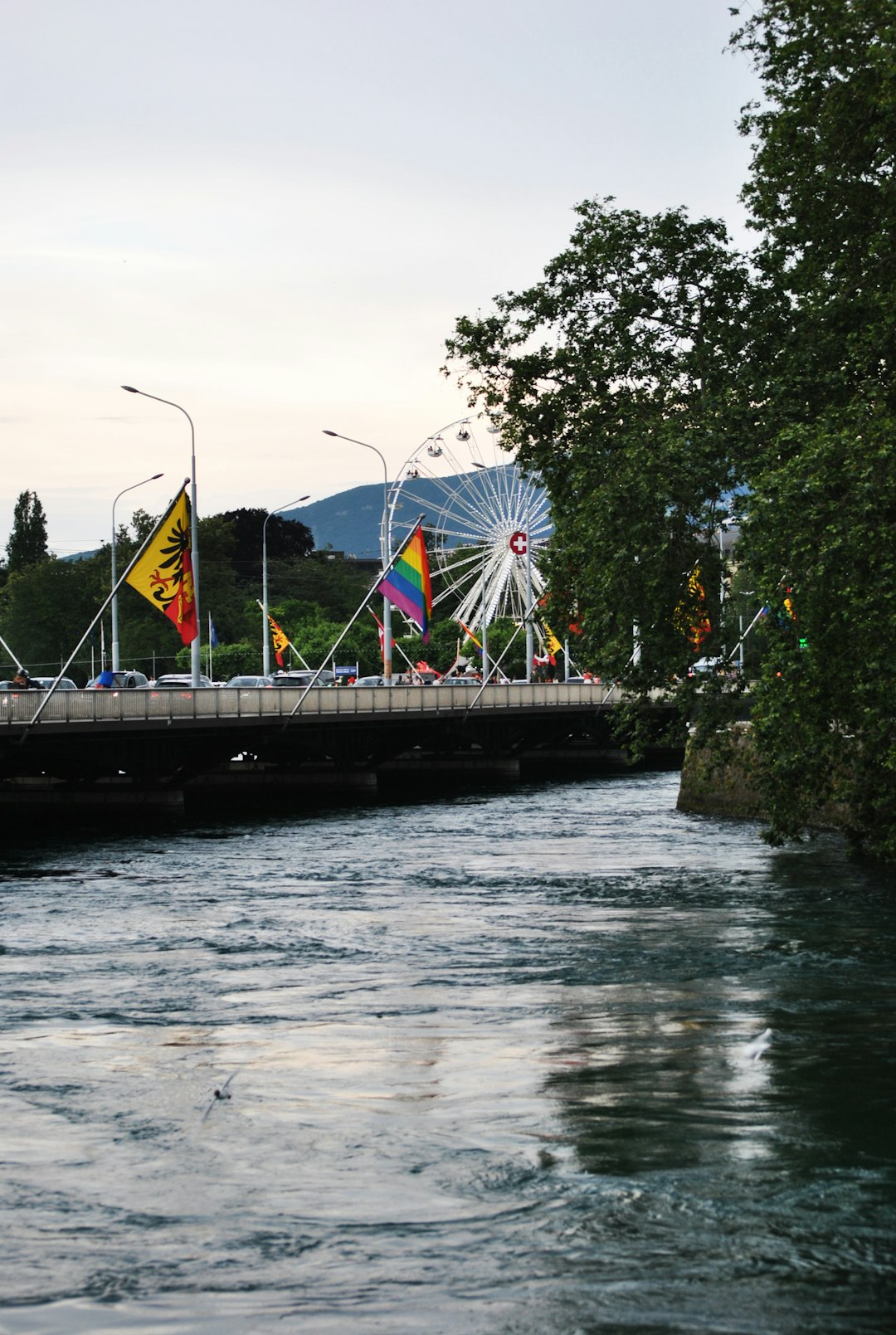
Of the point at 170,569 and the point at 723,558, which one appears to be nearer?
the point at 723,558

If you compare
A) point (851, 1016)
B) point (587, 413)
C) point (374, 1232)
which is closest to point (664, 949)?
point (851, 1016)

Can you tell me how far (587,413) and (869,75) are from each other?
31.2ft

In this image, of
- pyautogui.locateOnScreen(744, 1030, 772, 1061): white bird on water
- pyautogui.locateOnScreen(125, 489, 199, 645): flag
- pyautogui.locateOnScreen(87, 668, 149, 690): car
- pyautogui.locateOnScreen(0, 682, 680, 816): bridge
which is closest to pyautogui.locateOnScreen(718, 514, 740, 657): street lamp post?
pyautogui.locateOnScreen(744, 1030, 772, 1061): white bird on water

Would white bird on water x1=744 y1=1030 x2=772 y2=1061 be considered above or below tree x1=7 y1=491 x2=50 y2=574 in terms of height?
below

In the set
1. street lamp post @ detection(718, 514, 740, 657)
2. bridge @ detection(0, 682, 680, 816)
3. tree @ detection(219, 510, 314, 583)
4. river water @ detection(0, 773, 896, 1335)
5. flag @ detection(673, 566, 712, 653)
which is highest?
tree @ detection(219, 510, 314, 583)

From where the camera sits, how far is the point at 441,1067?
1653cm

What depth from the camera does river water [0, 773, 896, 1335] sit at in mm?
10898

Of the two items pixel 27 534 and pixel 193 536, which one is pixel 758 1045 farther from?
pixel 27 534

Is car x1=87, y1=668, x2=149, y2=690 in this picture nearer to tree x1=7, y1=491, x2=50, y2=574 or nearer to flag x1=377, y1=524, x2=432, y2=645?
flag x1=377, y1=524, x2=432, y2=645

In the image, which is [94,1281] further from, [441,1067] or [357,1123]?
[441,1067]

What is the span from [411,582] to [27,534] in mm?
105976

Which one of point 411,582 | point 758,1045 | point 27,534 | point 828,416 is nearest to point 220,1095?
point 758,1045

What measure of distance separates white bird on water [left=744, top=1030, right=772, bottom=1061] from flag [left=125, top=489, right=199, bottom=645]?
93.2 feet

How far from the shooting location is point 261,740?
5534 cm
